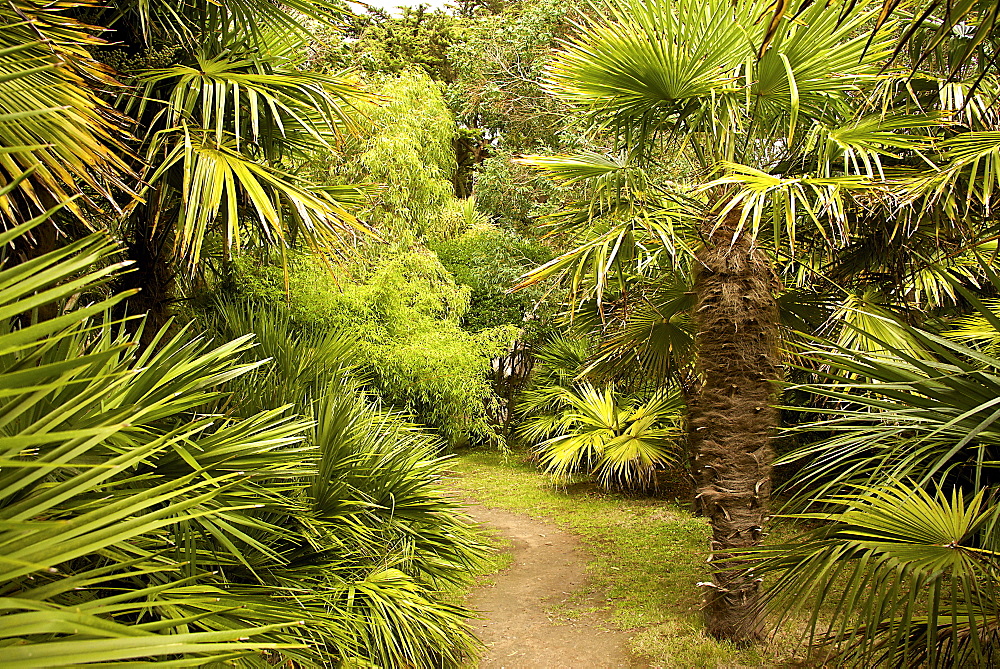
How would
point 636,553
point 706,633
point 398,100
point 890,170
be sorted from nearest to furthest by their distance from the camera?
point 890,170 < point 706,633 < point 636,553 < point 398,100

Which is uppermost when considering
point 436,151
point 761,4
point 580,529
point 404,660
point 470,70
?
point 470,70

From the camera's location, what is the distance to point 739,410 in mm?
4398

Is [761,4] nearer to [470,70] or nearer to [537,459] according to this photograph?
[537,459]

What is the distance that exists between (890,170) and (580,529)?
211 inches

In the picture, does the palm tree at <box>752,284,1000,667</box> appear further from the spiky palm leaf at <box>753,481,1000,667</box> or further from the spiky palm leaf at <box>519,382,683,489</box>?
the spiky palm leaf at <box>519,382,683,489</box>

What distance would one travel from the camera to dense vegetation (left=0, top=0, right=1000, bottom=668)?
1.46 metres

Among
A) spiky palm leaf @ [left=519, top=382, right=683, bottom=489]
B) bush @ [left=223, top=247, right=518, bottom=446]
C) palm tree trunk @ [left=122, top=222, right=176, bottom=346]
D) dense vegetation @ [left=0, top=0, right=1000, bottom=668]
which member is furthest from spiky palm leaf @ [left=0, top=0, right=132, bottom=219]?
spiky palm leaf @ [left=519, top=382, right=683, bottom=489]

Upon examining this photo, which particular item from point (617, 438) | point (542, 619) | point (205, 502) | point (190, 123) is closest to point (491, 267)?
point (617, 438)

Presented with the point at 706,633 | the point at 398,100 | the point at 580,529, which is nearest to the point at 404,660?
the point at 706,633

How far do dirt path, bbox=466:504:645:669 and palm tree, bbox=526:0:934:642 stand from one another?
2.78 ft

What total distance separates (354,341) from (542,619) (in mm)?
2666

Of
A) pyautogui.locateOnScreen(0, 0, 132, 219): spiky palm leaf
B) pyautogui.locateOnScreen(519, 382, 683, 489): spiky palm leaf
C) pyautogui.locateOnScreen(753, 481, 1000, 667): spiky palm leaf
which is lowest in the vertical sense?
pyautogui.locateOnScreen(519, 382, 683, 489): spiky palm leaf

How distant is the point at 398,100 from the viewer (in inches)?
370

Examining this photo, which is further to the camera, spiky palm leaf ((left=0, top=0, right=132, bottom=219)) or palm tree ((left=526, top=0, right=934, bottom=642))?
palm tree ((left=526, top=0, right=934, bottom=642))
